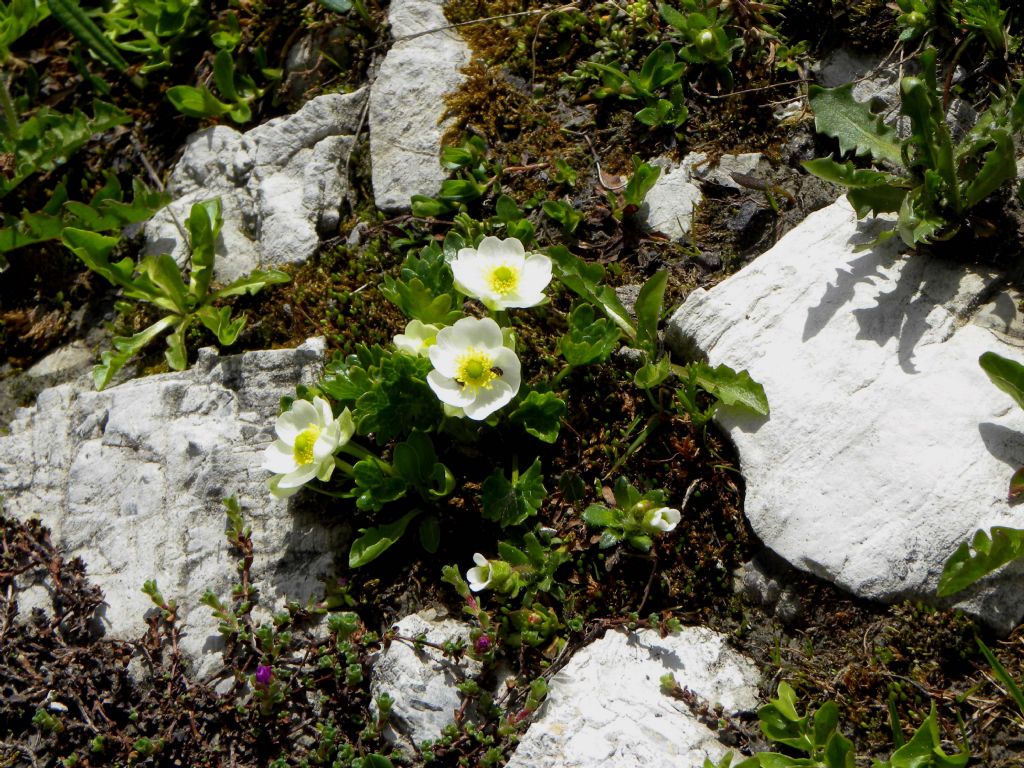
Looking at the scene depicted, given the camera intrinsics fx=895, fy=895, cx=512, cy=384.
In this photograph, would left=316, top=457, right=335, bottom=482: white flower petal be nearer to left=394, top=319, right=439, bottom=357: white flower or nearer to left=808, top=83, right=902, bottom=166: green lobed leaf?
left=394, top=319, right=439, bottom=357: white flower

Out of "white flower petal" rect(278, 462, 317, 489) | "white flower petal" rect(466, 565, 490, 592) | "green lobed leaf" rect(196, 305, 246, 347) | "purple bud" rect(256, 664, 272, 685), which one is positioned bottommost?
"purple bud" rect(256, 664, 272, 685)

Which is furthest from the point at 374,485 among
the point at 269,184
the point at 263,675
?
the point at 269,184

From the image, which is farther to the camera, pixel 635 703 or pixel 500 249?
pixel 500 249

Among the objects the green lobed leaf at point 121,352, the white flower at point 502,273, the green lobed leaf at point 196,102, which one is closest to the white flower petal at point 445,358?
the white flower at point 502,273

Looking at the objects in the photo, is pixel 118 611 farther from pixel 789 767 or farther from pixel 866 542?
pixel 866 542

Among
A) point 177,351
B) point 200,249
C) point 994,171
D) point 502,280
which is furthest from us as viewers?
point 200,249

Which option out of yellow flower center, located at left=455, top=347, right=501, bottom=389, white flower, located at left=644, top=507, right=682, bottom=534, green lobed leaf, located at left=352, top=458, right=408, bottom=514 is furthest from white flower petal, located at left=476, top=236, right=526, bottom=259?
white flower, located at left=644, top=507, right=682, bottom=534

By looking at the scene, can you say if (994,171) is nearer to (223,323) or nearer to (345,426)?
(345,426)
